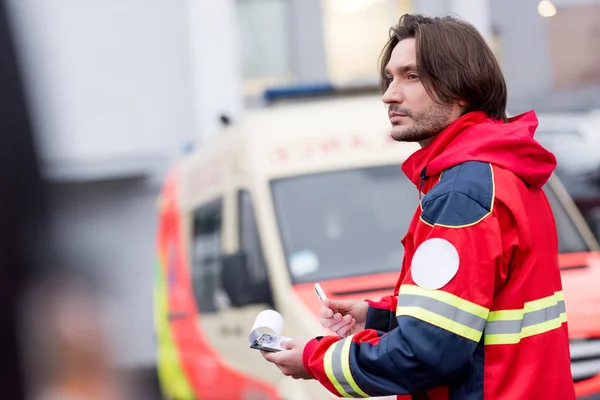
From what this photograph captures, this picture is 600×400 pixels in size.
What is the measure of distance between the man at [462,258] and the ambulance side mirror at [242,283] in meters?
2.51

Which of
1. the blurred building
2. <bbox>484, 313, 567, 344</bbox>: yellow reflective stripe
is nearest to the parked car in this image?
Result: the blurred building

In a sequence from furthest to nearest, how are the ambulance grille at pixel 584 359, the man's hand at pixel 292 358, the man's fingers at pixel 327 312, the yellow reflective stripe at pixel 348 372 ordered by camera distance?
the ambulance grille at pixel 584 359 < the man's fingers at pixel 327 312 < the man's hand at pixel 292 358 < the yellow reflective stripe at pixel 348 372

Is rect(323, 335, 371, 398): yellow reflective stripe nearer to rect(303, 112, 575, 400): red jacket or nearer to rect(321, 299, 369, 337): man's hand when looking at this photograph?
rect(303, 112, 575, 400): red jacket

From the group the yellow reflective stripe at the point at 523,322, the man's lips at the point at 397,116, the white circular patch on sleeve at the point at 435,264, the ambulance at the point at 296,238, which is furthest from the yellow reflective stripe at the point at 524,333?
the ambulance at the point at 296,238

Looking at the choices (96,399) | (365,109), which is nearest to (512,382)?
(96,399)

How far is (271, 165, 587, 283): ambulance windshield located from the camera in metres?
4.76

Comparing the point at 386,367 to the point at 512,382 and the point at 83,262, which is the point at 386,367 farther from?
the point at 83,262

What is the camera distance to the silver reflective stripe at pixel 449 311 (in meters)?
1.90

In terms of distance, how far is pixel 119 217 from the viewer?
10.3 m

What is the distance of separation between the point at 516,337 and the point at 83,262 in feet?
2.96

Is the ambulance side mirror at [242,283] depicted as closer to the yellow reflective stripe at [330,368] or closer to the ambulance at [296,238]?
the ambulance at [296,238]

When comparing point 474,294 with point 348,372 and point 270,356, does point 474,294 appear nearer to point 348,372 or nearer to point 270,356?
point 348,372

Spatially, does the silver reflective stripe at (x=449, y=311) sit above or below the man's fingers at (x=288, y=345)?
above

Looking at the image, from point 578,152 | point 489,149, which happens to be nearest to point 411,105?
point 489,149
